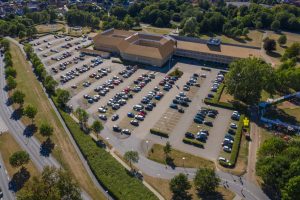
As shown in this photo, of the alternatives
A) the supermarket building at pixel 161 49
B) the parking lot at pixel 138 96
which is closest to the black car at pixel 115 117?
the parking lot at pixel 138 96

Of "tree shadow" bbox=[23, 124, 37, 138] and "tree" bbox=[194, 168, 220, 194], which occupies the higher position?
"tree" bbox=[194, 168, 220, 194]

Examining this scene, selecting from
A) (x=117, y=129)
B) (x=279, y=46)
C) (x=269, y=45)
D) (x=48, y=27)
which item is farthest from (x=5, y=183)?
(x=48, y=27)

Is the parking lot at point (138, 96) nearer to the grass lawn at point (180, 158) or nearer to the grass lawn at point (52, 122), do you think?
the grass lawn at point (180, 158)

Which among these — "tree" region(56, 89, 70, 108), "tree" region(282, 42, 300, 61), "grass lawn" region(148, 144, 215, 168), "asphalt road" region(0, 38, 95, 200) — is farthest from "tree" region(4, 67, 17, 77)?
"tree" region(282, 42, 300, 61)

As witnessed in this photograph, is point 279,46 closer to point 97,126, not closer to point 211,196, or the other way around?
point 97,126

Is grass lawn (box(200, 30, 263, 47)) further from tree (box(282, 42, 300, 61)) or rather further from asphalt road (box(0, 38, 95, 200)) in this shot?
asphalt road (box(0, 38, 95, 200))

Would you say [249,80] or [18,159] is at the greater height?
[249,80]
